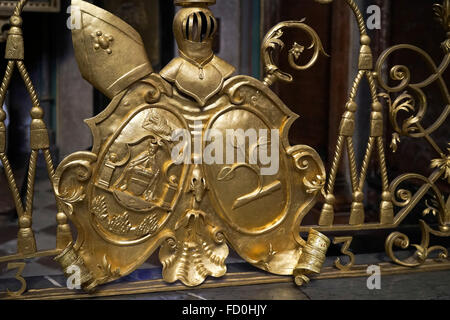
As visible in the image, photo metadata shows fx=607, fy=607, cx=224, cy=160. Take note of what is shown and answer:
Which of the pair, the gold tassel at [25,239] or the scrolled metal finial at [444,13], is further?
the scrolled metal finial at [444,13]

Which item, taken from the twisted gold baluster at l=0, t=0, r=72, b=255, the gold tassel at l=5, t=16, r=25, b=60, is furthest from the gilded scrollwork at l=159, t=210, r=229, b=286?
the gold tassel at l=5, t=16, r=25, b=60

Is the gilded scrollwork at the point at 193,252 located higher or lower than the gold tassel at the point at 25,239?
lower

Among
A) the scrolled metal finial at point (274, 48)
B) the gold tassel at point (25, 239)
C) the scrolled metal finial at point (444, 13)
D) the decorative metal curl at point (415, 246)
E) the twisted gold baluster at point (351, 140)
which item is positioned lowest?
the decorative metal curl at point (415, 246)

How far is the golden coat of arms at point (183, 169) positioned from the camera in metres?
1.44

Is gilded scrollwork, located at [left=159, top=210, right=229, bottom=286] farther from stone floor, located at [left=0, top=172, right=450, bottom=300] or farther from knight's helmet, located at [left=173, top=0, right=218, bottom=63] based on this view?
knight's helmet, located at [left=173, top=0, right=218, bottom=63]

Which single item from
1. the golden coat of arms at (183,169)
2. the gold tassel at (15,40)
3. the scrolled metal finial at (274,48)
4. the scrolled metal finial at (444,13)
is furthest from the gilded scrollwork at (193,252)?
the scrolled metal finial at (444,13)

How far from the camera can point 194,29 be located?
57.9 inches

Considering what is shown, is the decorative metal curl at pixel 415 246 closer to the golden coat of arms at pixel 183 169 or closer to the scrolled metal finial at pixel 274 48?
the golden coat of arms at pixel 183 169

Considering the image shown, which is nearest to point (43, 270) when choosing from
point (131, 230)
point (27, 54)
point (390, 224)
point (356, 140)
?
point (131, 230)

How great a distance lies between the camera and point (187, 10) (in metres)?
1.47

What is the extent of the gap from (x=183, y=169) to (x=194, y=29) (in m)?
0.34

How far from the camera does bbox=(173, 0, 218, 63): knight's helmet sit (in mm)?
1457

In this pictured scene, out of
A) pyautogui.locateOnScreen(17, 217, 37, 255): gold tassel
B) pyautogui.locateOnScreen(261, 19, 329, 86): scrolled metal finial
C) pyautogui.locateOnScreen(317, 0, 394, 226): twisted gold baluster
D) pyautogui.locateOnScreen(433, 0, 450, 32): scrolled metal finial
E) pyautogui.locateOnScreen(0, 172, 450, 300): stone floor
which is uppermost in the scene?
pyautogui.locateOnScreen(433, 0, 450, 32): scrolled metal finial

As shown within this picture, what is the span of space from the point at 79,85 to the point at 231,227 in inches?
103
